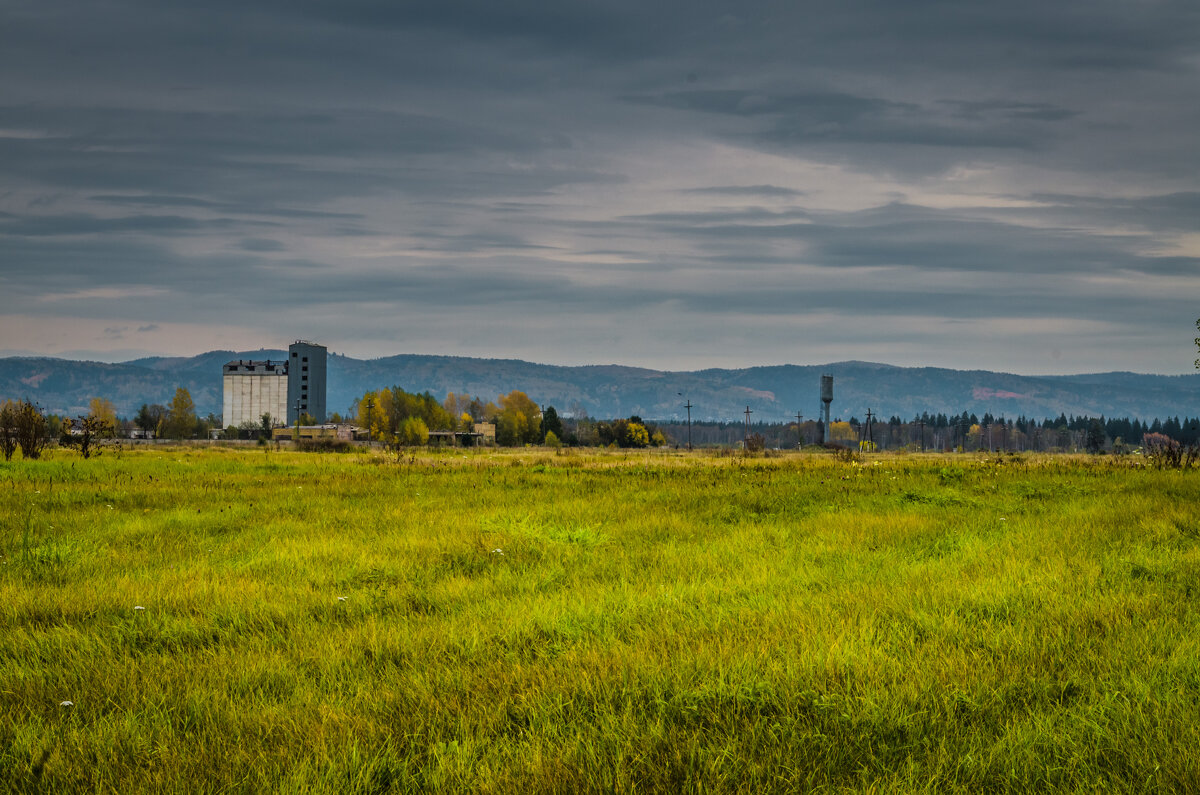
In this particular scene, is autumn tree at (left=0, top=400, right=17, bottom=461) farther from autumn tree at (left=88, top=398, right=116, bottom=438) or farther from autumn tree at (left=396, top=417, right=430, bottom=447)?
autumn tree at (left=396, top=417, right=430, bottom=447)

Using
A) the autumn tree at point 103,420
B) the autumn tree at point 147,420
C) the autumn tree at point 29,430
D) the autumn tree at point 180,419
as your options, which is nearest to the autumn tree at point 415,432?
the autumn tree at point 103,420

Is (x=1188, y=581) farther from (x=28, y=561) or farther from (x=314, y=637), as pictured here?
(x=28, y=561)

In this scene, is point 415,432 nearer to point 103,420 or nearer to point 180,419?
point 180,419

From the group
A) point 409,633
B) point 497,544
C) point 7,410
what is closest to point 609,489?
point 497,544

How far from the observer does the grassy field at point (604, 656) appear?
4.57 meters

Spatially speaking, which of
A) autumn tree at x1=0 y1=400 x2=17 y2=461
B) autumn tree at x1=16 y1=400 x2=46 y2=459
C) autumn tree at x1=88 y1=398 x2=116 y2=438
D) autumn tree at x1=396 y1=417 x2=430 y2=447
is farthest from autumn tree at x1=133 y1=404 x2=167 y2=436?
autumn tree at x1=16 y1=400 x2=46 y2=459

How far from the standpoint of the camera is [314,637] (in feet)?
23.3

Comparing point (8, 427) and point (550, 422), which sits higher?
point (8, 427)

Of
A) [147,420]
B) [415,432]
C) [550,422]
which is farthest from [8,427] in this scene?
[147,420]

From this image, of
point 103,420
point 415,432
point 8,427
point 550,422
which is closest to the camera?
point 8,427

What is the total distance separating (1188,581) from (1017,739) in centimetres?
528

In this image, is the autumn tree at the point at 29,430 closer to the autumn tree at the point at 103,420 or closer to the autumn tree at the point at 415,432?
the autumn tree at the point at 103,420

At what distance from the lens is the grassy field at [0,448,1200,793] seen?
457 cm

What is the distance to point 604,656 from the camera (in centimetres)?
620
